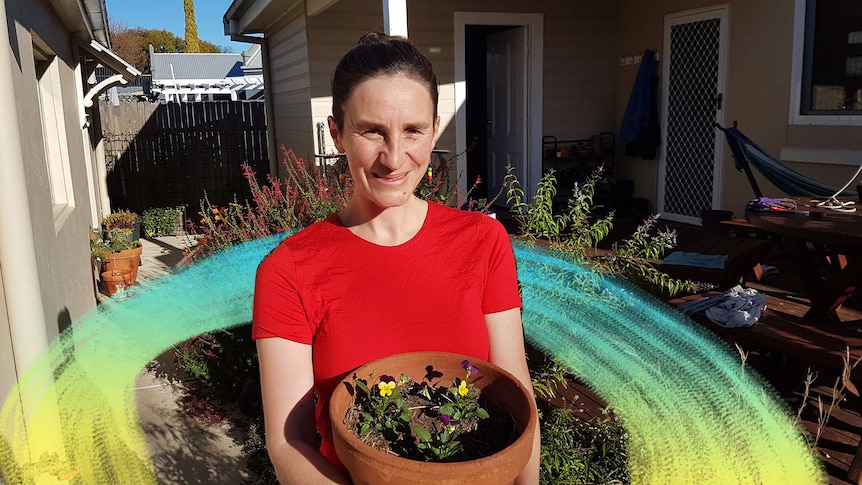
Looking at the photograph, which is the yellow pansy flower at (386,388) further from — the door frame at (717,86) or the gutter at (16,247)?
the door frame at (717,86)

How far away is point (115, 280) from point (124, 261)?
1.11 feet

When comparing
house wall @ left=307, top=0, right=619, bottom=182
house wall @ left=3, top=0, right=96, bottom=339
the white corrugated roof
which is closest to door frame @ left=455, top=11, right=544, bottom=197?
house wall @ left=307, top=0, right=619, bottom=182

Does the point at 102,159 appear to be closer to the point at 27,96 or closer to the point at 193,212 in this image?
the point at 193,212

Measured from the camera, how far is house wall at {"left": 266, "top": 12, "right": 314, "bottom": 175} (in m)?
7.18

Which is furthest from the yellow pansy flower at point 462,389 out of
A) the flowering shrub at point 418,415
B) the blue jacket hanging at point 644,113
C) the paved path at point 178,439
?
the blue jacket hanging at point 644,113

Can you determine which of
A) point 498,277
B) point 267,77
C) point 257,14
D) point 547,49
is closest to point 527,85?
point 547,49

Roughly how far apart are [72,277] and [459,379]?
4.17 m

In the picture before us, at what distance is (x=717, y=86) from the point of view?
22.2 feet

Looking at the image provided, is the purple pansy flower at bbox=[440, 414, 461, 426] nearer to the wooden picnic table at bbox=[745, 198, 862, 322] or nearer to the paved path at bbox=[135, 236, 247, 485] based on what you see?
the paved path at bbox=[135, 236, 247, 485]

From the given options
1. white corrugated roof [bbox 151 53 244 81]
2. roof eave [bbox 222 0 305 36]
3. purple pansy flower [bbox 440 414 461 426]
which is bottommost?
purple pansy flower [bbox 440 414 461 426]

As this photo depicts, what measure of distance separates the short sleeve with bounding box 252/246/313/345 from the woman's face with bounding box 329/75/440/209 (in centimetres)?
20

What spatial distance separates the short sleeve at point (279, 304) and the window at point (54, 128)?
435 cm

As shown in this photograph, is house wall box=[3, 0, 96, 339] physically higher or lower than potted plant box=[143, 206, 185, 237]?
higher

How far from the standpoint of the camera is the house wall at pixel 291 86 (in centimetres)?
718
